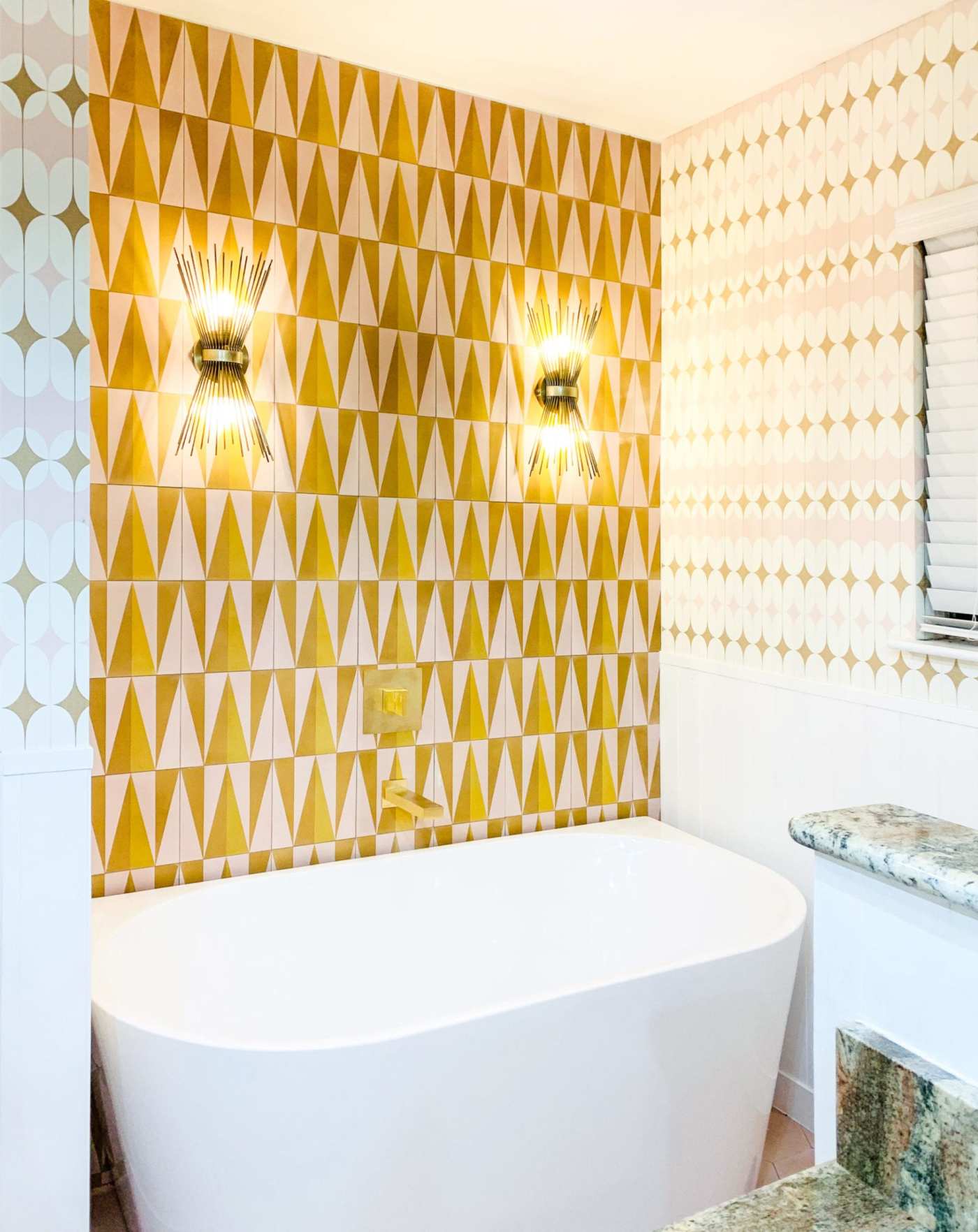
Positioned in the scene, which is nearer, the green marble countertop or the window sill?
the green marble countertop

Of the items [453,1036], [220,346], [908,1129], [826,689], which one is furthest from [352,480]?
[908,1129]

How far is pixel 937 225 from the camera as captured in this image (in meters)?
2.31

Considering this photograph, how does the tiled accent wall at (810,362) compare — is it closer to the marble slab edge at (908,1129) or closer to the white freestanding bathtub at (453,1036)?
the white freestanding bathtub at (453,1036)

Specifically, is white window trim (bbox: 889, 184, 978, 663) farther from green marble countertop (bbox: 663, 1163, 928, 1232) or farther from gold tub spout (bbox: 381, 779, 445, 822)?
green marble countertop (bbox: 663, 1163, 928, 1232)

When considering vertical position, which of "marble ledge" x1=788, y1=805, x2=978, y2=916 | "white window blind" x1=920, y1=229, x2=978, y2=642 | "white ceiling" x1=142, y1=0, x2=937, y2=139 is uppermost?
"white ceiling" x1=142, y1=0, x2=937, y2=139

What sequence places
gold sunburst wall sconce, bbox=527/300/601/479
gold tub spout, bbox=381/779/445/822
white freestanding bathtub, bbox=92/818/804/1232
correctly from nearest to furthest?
white freestanding bathtub, bbox=92/818/804/1232 < gold tub spout, bbox=381/779/445/822 < gold sunburst wall sconce, bbox=527/300/601/479

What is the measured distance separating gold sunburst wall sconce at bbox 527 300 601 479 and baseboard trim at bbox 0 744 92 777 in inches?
64.6

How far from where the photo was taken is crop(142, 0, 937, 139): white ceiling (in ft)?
7.77

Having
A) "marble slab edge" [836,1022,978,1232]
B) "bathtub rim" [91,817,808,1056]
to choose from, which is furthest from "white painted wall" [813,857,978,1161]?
"bathtub rim" [91,817,808,1056]

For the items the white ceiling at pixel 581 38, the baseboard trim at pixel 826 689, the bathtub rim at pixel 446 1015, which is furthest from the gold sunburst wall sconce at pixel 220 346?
the baseboard trim at pixel 826 689

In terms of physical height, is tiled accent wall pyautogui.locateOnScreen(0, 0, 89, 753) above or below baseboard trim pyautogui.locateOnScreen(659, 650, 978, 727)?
above

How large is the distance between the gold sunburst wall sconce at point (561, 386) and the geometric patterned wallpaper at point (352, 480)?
0.05 metres

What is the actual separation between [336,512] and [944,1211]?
2171mm

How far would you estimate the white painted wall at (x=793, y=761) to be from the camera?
2385 millimetres
